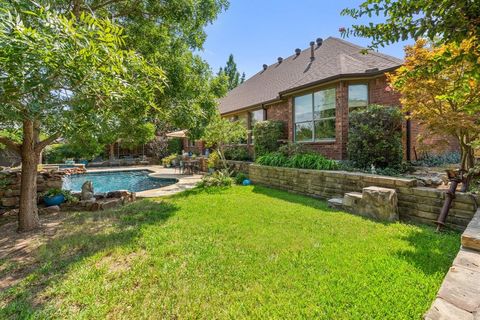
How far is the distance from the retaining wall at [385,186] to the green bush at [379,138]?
114 cm

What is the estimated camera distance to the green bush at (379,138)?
276 inches

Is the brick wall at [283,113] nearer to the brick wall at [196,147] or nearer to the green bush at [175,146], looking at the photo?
the brick wall at [196,147]

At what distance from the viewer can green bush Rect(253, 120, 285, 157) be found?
11.5m

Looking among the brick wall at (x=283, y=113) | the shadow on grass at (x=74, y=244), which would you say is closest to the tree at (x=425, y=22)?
the shadow on grass at (x=74, y=244)

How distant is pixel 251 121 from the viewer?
14969 mm

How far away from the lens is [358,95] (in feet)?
29.9

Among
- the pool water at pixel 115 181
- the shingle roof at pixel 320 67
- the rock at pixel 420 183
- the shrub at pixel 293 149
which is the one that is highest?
the shingle roof at pixel 320 67

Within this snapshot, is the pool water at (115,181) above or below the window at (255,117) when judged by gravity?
below

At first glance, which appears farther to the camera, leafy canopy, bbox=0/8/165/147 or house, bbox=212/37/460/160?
house, bbox=212/37/460/160

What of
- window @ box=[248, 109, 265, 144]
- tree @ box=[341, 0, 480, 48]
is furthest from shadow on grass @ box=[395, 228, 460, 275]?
window @ box=[248, 109, 265, 144]

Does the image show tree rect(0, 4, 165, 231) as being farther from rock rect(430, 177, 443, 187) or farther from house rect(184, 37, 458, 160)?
house rect(184, 37, 458, 160)

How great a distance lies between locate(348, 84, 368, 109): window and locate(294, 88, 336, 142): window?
0.61m

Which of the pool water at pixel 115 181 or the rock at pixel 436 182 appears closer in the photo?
the rock at pixel 436 182

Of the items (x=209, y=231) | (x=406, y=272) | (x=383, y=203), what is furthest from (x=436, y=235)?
(x=209, y=231)
